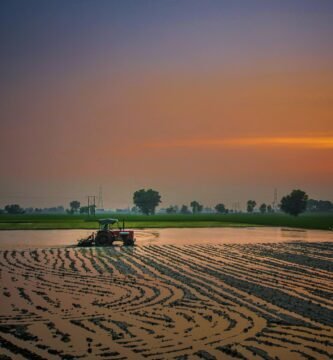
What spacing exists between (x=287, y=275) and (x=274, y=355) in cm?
1184

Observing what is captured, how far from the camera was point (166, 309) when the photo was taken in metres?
14.5

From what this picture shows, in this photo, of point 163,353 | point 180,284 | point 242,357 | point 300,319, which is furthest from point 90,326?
point 180,284

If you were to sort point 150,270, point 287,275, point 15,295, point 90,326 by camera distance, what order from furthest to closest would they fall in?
point 150,270 < point 287,275 < point 15,295 < point 90,326

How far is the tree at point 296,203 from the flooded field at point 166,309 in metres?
145

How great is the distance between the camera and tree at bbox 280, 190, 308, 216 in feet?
550

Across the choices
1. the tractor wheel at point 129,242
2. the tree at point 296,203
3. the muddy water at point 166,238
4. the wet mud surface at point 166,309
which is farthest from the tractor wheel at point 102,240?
the tree at point 296,203

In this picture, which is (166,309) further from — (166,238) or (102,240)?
(166,238)

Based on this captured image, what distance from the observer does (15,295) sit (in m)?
16.6

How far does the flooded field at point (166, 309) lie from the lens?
1064 cm

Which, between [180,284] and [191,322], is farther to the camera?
[180,284]

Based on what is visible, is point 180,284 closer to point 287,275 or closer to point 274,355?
point 287,275

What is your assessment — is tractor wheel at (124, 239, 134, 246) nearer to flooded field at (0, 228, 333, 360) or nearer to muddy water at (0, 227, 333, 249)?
muddy water at (0, 227, 333, 249)

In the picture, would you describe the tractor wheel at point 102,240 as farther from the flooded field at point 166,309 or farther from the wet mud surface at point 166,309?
the wet mud surface at point 166,309

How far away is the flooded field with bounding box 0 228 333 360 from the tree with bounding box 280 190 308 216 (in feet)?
477
